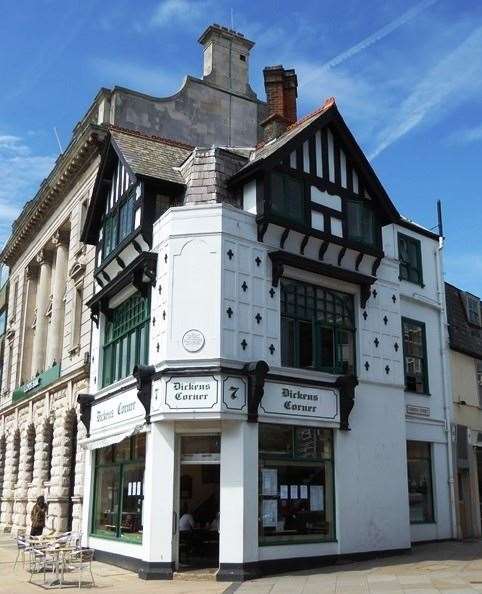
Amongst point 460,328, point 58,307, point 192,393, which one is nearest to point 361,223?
point 192,393

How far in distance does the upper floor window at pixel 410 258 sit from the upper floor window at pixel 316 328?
13.5 feet

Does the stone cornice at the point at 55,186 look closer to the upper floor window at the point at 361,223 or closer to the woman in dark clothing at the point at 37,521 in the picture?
the upper floor window at the point at 361,223

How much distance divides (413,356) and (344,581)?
8815 mm

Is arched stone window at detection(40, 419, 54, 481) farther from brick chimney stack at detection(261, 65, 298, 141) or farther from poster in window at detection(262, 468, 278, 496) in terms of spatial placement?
brick chimney stack at detection(261, 65, 298, 141)

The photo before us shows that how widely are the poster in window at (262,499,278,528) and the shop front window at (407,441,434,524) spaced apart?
18.6 feet

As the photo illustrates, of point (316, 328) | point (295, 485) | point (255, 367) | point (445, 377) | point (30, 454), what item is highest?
point (316, 328)

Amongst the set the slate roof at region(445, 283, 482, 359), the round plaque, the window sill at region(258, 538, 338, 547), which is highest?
the slate roof at region(445, 283, 482, 359)

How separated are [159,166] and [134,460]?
7.36 meters

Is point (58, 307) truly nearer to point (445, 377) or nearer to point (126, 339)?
point (126, 339)

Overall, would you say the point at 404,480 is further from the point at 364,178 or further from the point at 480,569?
the point at 364,178

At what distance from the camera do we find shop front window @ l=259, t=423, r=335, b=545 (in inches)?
571

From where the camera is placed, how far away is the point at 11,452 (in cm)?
2962

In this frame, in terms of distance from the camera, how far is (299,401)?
50.1 feet

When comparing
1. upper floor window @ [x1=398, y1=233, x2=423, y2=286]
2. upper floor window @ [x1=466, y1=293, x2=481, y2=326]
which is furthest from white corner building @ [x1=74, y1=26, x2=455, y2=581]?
upper floor window @ [x1=466, y1=293, x2=481, y2=326]
